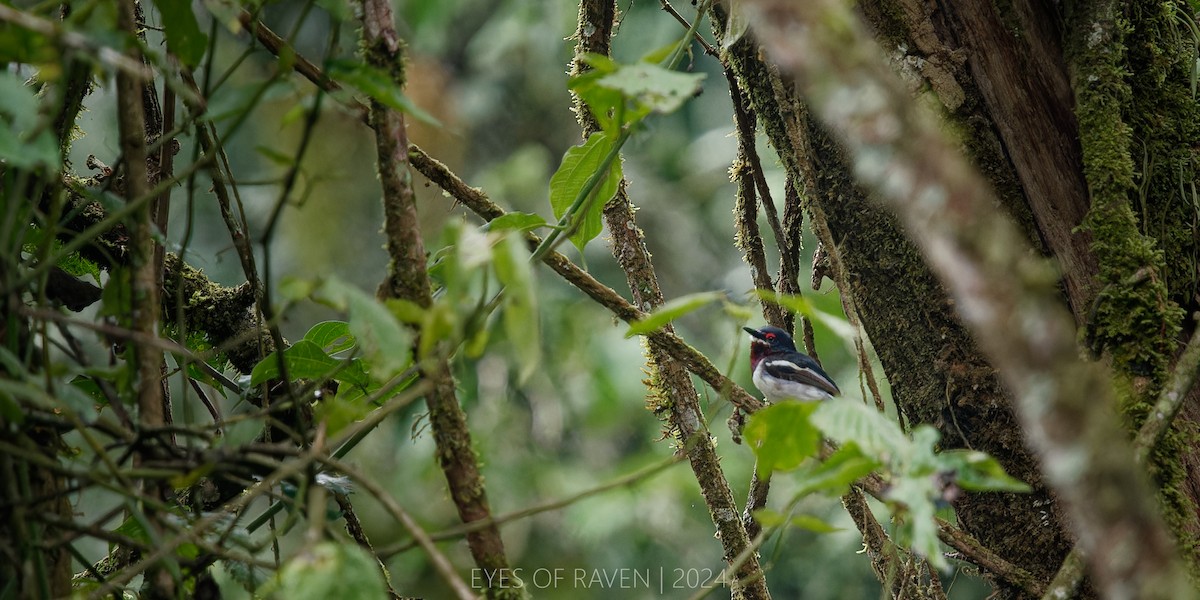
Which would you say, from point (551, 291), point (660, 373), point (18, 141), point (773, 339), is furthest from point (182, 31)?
point (551, 291)

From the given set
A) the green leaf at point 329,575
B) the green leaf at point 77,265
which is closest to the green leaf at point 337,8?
the green leaf at point 329,575

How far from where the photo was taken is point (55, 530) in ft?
3.69

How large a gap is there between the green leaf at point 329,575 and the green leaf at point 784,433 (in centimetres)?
41

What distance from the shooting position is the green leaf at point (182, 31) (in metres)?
1.16

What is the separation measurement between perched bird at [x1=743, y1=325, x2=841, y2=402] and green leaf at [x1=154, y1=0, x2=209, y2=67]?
296cm

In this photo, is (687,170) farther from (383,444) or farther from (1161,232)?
(1161,232)

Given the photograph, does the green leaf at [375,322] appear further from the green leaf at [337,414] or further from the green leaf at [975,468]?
the green leaf at [975,468]

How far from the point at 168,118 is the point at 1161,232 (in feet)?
5.56

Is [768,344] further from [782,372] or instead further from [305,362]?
[305,362]

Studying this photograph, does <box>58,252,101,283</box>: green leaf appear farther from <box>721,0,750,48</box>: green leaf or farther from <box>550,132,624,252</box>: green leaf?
<box>721,0,750,48</box>: green leaf

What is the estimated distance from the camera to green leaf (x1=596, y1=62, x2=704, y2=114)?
1.01m

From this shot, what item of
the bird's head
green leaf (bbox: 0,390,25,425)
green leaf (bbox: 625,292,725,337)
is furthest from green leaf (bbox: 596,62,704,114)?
the bird's head

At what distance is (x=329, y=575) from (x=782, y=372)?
3.47m

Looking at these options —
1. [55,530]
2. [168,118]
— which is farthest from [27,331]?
→ [168,118]
